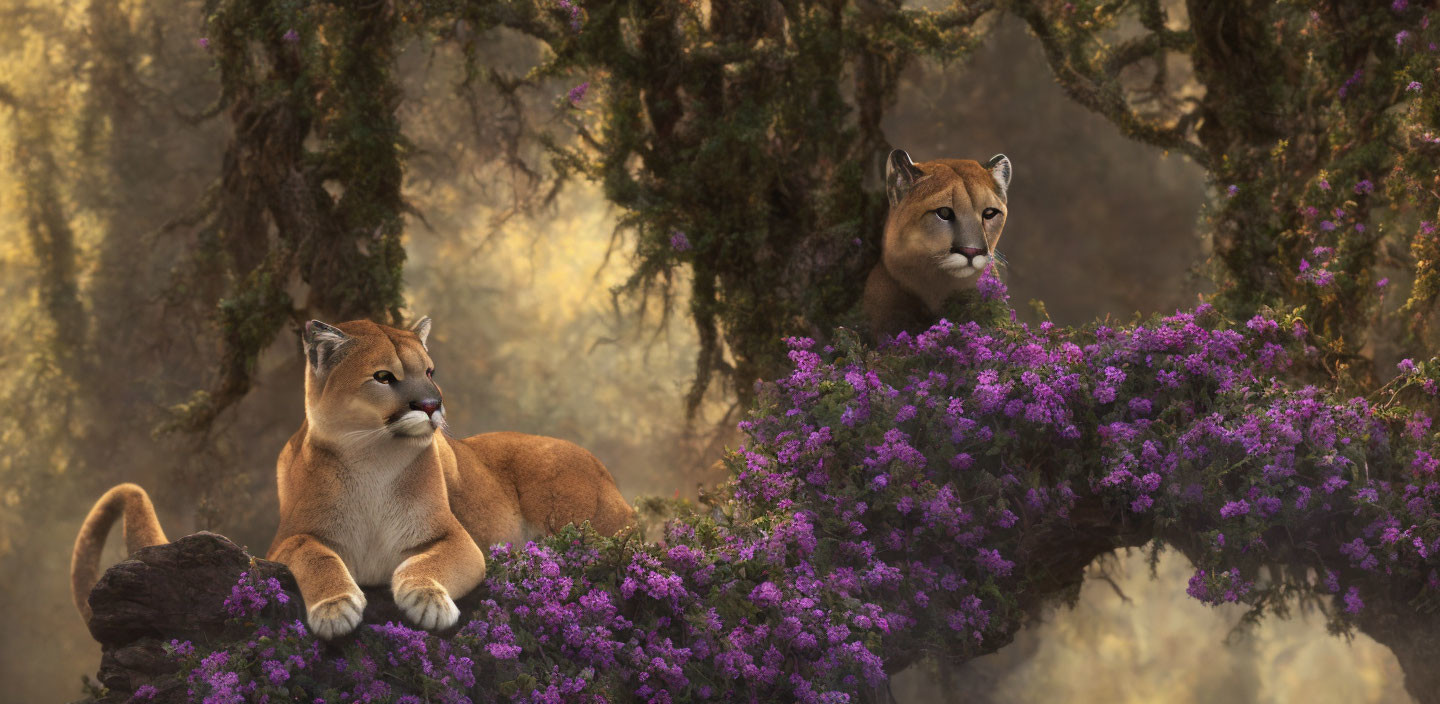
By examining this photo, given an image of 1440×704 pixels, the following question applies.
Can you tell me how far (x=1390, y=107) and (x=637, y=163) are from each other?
499cm

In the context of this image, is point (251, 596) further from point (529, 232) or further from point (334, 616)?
point (529, 232)

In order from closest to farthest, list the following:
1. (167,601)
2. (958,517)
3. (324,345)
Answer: (167,601) < (324,345) < (958,517)

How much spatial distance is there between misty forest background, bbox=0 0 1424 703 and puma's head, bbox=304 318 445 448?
363cm

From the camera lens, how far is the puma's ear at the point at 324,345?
5320 millimetres

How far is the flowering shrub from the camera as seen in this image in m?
Answer: 5.70

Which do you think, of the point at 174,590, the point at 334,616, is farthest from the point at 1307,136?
the point at 174,590

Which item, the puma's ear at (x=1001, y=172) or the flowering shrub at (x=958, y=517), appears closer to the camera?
the flowering shrub at (x=958, y=517)

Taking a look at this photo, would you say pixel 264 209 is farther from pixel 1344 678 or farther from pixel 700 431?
pixel 1344 678

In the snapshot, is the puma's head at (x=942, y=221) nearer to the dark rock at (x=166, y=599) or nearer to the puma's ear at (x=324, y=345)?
the puma's ear at (x=324, y=345)

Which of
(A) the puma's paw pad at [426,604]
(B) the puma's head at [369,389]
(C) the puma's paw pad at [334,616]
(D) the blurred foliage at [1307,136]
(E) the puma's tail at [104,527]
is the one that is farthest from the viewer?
(D) the blurred foliage at [1307,136]

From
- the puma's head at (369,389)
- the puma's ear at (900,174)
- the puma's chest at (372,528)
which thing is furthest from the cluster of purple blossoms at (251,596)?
the puma's ear at (900,174)

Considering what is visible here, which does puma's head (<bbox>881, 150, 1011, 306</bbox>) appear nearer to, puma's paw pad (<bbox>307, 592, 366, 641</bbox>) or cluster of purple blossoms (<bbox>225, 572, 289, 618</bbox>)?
puma's paw pad (<bbox>307, 592, 366, 641</bbox>)

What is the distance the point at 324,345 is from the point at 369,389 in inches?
11.4

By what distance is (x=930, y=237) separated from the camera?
738cm
